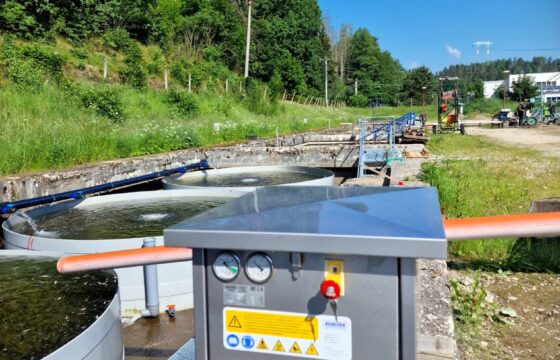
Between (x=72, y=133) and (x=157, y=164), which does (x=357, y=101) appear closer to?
(x=157, y=164)

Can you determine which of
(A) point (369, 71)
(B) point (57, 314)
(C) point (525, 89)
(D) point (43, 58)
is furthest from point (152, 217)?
(A) point (369, 71)

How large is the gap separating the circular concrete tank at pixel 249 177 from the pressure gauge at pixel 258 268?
19.9 ft

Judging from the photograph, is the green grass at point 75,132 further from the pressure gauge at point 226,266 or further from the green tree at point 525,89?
the green tree at point 525,89

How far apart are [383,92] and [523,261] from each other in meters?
68.5

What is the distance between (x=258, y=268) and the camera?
120cm

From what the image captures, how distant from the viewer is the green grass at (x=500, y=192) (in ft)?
14.8

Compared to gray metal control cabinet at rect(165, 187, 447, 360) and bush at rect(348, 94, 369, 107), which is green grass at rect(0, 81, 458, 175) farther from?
bush at rect(348, 94, 369, 107)

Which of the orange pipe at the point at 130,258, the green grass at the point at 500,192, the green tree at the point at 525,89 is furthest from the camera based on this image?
the green tree at the point at 525,89

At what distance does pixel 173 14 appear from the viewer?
33.0m

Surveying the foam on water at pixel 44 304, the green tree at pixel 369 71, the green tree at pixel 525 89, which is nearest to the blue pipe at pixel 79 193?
the foam on water at pixel 44 304

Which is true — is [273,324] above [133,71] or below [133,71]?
below

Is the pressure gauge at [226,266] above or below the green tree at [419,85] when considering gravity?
below

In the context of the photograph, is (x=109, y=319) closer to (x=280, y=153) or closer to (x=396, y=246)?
(x=396, y=246)

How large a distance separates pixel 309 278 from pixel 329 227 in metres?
0.15
